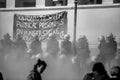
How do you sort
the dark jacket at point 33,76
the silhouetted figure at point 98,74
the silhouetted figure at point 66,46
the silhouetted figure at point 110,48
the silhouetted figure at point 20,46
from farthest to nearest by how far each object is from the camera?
the silhouetted figure at point 20,46
the silhouetted figure at point 66,46
the silhouetted figure at point 110,48
the dark jacket at point 33,76
the silhouetted figure at point 98,74

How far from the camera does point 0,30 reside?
47.6 ft

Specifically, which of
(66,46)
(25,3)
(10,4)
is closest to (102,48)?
(66,46)

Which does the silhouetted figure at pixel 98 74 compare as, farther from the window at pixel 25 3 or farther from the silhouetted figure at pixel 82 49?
the window at pixel 25 3

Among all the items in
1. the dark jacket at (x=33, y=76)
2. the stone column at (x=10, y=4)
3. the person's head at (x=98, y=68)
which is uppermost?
the stone column at (x=10, y=4)

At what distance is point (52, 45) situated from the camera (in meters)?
13.1

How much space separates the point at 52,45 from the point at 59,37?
35 centimetres

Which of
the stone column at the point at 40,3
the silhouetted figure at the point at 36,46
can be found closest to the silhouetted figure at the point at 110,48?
the silhouetted figure at the point at 36,46

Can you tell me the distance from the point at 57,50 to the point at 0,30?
101 inches

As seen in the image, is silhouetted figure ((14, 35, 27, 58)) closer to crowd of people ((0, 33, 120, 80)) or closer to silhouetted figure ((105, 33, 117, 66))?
crowd of people ((0, 33, 120, 80))

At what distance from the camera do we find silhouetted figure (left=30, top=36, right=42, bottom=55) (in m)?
13.4

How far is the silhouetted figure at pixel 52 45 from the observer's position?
1310 cm

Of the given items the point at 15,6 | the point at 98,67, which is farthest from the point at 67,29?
the point at 98,67

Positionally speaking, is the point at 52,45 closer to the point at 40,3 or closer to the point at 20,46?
the point at 20,46

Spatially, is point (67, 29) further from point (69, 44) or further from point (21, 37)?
point (21, 37)
